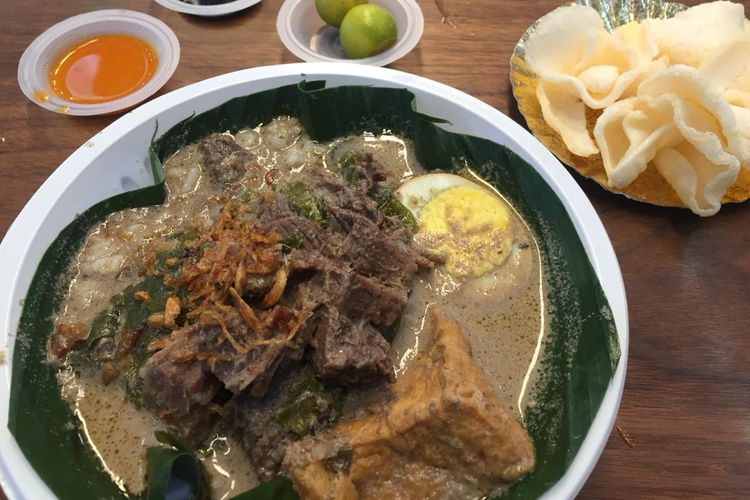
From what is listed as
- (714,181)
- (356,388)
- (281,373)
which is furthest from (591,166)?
(281,373)

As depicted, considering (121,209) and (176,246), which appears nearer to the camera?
(176,246)

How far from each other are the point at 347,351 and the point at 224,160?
0.96m

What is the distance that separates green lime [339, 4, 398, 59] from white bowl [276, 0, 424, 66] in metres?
0.04

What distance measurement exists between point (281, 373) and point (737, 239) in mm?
1928

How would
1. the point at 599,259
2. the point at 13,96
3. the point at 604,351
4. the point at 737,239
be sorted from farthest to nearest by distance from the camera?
the point at 13,96
the point at 737,239
the point at 599,259
the point at 604,351

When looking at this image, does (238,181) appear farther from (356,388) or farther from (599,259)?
(599,259)

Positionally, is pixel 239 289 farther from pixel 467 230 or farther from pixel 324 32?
pixel 324 32

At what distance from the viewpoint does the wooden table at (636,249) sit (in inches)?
64.6

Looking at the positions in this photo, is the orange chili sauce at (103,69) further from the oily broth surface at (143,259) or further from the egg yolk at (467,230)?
the egg yolk at (467,230)

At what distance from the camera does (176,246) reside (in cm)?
170

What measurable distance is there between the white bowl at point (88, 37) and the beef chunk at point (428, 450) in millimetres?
1865

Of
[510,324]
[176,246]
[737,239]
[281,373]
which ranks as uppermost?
[176,246]

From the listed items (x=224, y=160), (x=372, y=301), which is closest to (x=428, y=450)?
(x=372, y=301)

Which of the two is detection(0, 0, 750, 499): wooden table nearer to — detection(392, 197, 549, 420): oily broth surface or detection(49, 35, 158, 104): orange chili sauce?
detection(49, 35, 158, 104): orange chili sauce
